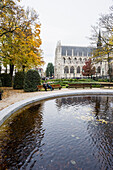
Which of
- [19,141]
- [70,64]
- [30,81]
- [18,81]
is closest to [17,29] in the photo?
[30,81]

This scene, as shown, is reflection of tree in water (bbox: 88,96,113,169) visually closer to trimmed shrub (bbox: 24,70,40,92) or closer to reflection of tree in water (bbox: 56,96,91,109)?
reflection of tree in water (bbox: 56,96,91,109)

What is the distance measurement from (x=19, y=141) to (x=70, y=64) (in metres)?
73.1

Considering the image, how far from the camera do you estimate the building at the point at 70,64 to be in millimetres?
71688

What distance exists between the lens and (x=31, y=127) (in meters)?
4.96

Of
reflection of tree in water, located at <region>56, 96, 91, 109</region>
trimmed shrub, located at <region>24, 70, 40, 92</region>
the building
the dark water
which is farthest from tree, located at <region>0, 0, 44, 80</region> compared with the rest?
the building

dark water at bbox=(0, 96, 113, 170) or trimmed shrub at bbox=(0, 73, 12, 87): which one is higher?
trimmed shrub at bbox=(0, 73, 12, 87)

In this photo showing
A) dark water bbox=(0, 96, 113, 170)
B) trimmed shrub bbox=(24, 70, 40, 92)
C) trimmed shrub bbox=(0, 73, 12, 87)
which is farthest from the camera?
trimmed shrub bbox=(0, 73, 12, 87)

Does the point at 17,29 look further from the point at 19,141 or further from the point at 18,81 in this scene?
the point at 19,141

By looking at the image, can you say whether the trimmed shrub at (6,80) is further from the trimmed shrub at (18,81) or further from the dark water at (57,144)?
the dark water at (57,144)

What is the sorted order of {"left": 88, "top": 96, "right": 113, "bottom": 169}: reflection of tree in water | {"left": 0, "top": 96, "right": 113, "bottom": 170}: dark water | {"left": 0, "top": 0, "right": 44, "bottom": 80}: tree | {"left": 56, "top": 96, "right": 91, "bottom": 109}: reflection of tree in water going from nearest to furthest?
1. {"left": 0, "top": 96, "right": 113, "bottom": 170}: dark water
2. {"left": 88, "top": 96, "right": 113, "bottom": 169}: reflection of tree in water
3. {"left": 56, "top": 96, "right": 91, "bottom": 109}: reflection of tree in water
4. {"left": 0, "top": 0, "right": 44, "bottom": 80}: tree

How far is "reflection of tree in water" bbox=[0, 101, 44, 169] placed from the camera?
2934mm

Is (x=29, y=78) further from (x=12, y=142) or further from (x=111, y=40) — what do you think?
(x=111, y=40)

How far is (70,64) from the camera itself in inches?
2926

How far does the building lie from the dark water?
6588 cm
